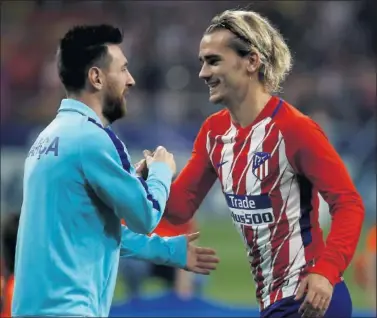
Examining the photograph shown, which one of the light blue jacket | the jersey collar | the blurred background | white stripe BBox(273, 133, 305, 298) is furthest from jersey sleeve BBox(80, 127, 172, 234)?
the blurred background

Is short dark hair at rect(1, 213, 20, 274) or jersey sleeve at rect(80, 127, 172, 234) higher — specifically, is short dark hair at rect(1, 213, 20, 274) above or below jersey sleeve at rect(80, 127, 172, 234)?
above

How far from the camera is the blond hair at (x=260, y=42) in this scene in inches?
188

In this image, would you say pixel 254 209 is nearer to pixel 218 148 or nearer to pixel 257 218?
pixel 257 218

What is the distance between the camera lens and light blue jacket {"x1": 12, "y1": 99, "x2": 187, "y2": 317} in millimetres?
3953

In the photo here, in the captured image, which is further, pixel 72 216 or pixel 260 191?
pixel 260 191

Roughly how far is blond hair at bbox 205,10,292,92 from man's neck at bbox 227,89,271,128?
0.27 feet

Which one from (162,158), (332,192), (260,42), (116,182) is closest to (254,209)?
(332,192)

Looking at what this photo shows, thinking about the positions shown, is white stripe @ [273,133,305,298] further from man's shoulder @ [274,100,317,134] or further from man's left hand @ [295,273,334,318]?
man's left hand @ [295,273,334,318]

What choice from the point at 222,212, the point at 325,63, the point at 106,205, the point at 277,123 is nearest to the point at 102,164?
the point at 106,205

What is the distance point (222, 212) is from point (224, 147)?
12.4m

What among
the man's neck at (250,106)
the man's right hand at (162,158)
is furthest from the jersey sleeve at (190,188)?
the man's right hand at (162,158)

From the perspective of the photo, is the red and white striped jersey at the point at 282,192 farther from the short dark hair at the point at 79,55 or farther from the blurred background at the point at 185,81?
the blurred background at the point at 185,81

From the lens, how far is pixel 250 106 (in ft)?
15.8

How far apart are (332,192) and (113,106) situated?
1045mm
